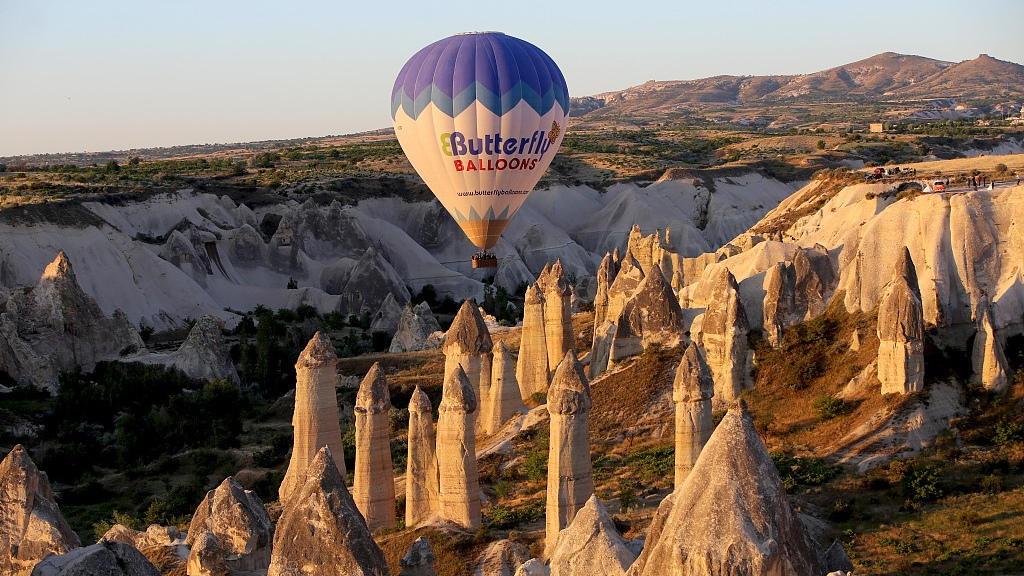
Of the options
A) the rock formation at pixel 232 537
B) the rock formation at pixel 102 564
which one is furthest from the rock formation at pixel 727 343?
the rock formation at pixel 102 564

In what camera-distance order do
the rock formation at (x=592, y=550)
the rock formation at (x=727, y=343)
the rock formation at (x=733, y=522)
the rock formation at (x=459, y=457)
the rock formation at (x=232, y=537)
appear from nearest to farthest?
the rock formation at (x=733, y=522) < the rock formation at (x=592, y=550) < the rock formation at (x=232, y=537) < the rock formation at (x=459, y=457) < the rock formation at (x=727, y=343)

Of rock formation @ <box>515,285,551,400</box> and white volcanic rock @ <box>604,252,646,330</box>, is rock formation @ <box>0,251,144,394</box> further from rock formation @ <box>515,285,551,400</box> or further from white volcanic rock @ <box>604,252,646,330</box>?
white volcanic rock @ <box>604,252,646,330</box>

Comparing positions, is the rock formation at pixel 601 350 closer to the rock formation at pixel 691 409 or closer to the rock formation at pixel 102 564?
the rock formation at pixel 691 409

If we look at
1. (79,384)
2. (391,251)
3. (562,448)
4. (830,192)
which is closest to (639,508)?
(562,448)

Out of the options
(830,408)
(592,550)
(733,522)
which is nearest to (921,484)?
(830,408)

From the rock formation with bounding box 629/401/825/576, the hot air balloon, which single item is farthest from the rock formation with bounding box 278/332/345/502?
the rock formation with bounding box 629/401/825/576
